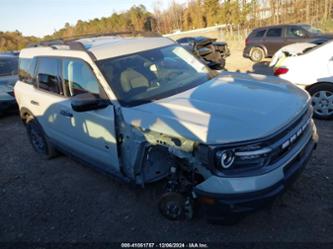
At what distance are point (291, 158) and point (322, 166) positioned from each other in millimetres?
1553

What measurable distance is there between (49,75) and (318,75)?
4554mm

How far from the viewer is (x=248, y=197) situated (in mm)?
2354

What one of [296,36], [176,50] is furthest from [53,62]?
[296,36]

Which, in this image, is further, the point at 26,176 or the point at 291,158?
the point at 26,176

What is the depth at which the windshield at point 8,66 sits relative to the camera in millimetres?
8433

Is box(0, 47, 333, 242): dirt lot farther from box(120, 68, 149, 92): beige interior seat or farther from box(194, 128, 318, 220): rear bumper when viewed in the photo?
box(120, 68, 149, 92): beige interior seat

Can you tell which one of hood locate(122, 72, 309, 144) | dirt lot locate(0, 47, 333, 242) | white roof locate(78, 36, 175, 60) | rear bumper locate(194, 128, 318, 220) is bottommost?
dirt lot locate(0, 47, 333, 242)

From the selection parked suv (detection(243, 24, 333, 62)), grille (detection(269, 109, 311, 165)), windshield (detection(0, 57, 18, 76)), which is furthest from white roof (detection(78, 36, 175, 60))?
parked suv (detection(243, 24, 333, 62))

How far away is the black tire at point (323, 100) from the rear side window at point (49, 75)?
4.38 metres

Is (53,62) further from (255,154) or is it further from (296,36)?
(296,36)

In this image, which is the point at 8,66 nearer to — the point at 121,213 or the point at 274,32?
the point at 121,213

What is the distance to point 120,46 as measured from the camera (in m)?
3.67

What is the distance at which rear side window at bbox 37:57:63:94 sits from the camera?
13.3 ft

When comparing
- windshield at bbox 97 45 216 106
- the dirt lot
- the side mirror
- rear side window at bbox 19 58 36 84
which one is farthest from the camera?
rear side window at bbox 19 58 36 84
